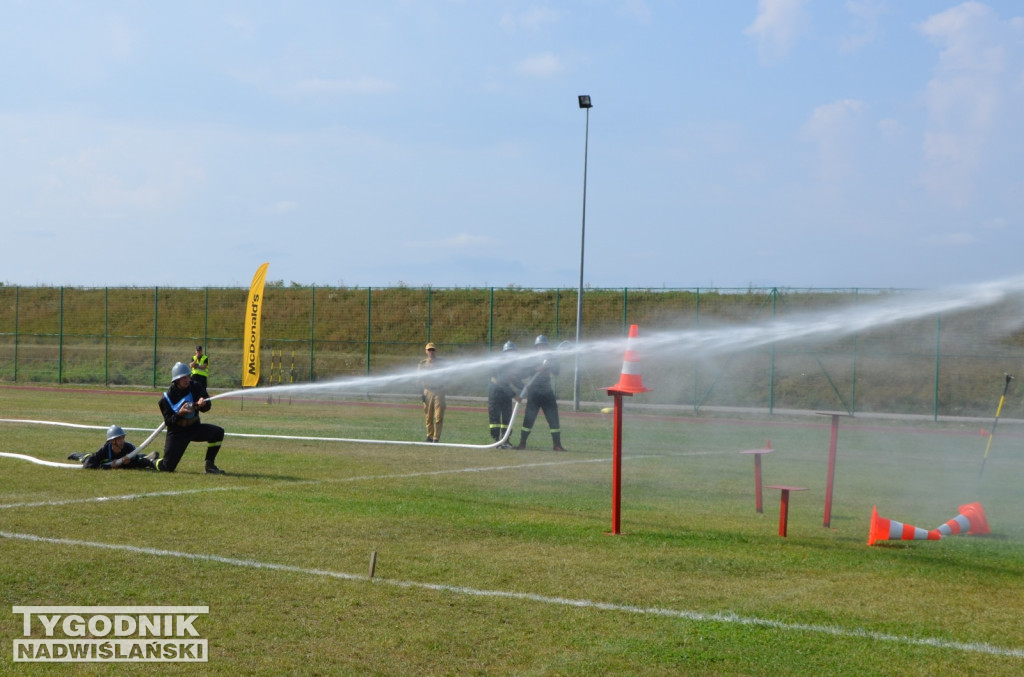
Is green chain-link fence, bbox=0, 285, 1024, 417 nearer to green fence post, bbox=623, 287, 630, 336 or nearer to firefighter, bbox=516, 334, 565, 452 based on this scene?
green fence post, bbox=623, 287, 630, 336

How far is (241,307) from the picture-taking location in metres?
50.8

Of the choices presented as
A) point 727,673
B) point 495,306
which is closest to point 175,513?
point 727,673

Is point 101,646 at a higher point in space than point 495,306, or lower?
lower

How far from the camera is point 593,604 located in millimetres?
6707

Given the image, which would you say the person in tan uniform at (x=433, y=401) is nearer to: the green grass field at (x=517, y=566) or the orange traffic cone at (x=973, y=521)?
the green grass field at (x=517, y=566)

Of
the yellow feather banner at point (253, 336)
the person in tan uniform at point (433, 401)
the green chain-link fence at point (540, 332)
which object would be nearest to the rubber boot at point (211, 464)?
the person in tan uniform at point (433, 401)

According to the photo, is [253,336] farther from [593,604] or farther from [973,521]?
[593,604]

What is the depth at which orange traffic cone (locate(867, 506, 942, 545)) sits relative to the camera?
8992 millimetres

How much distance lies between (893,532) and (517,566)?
3.52m

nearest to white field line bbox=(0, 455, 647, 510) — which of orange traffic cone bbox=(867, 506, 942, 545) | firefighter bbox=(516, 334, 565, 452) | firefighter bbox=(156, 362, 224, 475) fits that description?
firefighter bbox=(156, 362, 224, 475)

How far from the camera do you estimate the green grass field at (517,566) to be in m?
5.70

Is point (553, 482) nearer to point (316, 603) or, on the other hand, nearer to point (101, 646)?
point (316, 603)

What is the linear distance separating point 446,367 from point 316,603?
41.7ft

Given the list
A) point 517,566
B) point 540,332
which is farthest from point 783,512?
point 540,332
